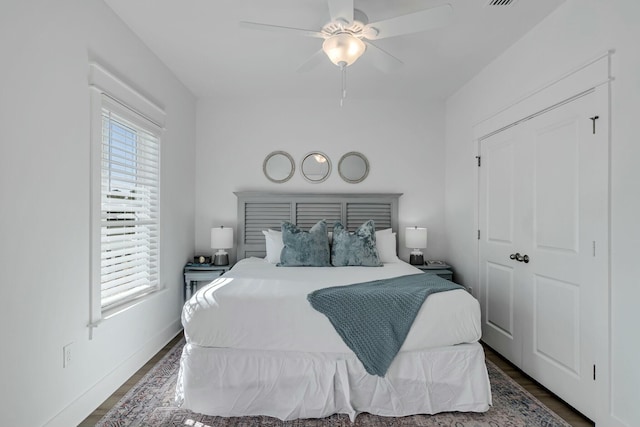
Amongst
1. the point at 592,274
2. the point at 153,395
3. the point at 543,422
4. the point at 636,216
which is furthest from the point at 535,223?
the point at 153,395

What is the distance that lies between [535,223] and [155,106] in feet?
11.1

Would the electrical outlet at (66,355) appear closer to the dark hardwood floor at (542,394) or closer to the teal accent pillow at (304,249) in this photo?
the teal accent pillow at (304,249)

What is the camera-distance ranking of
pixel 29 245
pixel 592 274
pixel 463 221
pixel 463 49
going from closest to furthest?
pixel 29 245 < pixel 592 274 < pixel 463 49 < pixel 463 221

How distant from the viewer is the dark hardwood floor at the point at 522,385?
214 cm

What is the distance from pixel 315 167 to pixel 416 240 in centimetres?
152

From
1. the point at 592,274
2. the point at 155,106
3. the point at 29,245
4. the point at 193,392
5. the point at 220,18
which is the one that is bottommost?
the point at 193,392

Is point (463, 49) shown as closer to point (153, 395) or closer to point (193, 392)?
point (193, 392)

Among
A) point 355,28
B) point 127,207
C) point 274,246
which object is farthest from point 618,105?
point 127,207

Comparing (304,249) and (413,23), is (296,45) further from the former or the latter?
(304,249)

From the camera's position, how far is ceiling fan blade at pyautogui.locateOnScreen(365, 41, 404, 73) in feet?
8.25

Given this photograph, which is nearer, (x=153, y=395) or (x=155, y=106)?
(x=153, y=395)

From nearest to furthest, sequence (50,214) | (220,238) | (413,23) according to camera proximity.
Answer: (50,214) < (413,23) < (220,238)

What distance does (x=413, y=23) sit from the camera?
210 cm

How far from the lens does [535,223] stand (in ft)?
8.71
